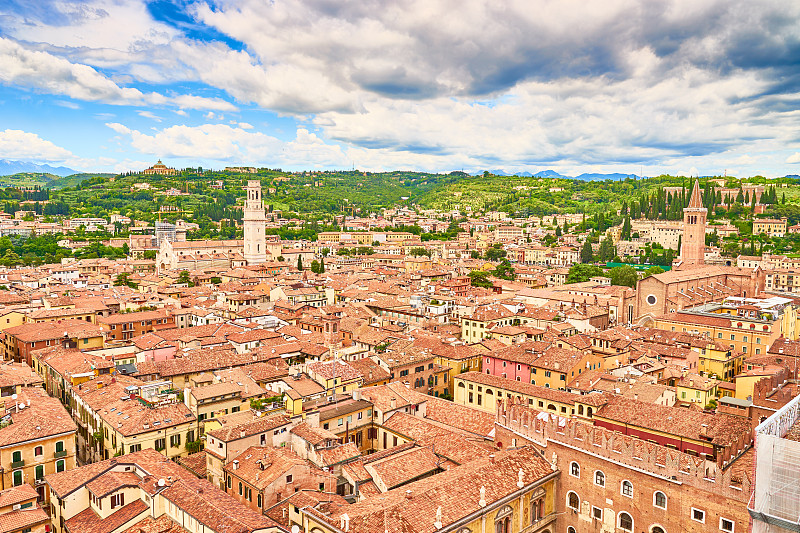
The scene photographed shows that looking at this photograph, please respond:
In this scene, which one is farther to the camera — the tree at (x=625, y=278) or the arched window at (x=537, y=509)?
the tree at (x=625, y=278)

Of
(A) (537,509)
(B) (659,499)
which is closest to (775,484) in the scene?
(B) (659,499)

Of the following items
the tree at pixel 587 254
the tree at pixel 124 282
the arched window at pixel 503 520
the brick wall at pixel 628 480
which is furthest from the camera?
the tree at pixel 587 254

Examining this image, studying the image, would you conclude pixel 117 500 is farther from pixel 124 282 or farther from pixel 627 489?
A: pixel 124 282

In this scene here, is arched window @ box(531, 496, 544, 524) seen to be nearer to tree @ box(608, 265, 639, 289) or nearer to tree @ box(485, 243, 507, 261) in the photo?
tree @ box(608, 265, 639, 289)

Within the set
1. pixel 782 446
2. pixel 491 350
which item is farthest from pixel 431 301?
pixel 782 446

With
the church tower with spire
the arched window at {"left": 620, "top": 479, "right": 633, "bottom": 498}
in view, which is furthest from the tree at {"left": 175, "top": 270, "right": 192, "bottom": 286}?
the church tower with spire

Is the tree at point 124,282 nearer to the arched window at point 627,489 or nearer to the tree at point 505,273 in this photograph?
the tree at point 505,273

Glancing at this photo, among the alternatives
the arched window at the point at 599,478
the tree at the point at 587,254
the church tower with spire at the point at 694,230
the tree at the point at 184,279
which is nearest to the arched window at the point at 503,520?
the arched window at the point at 599,478
